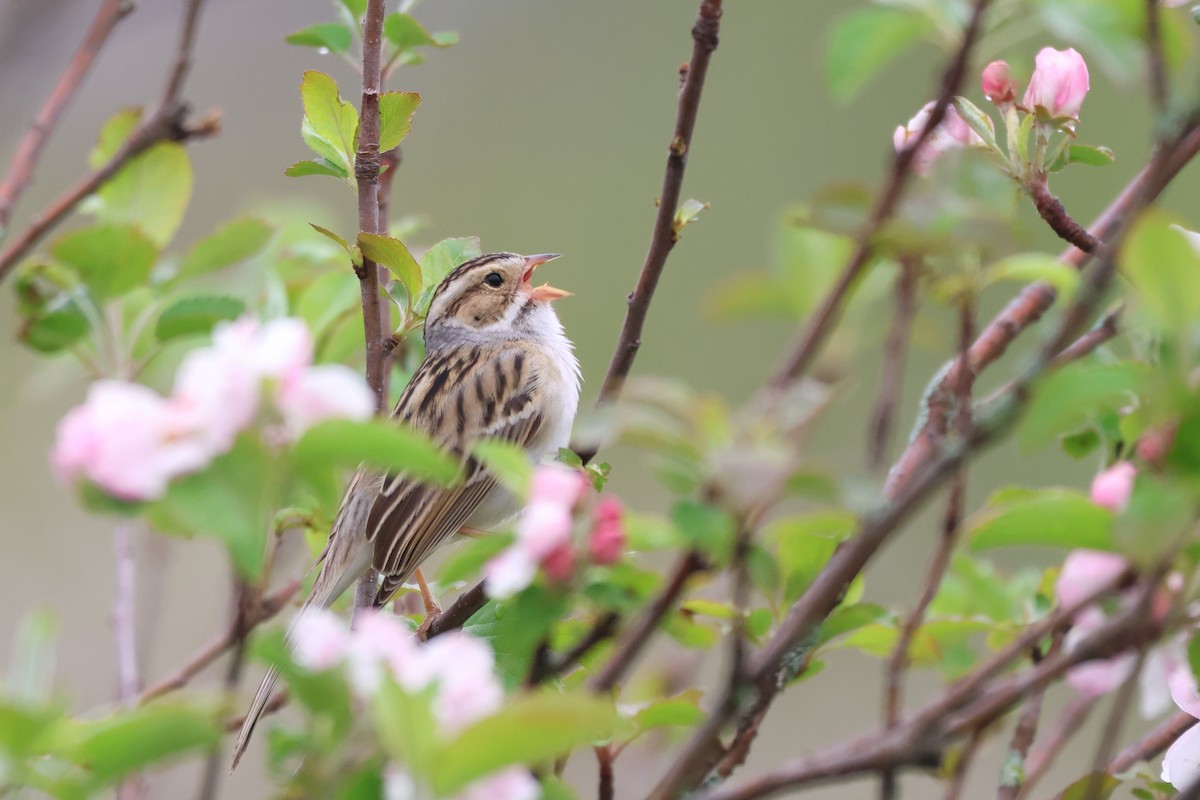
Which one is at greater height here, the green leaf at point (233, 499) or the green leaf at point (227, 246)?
the green leaf at point (233, 499)

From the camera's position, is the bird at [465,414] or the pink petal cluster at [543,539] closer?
the pink petal cluster at [543,539]

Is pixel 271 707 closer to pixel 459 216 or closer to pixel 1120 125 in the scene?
pixel 459 216

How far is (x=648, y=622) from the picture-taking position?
3.39ft

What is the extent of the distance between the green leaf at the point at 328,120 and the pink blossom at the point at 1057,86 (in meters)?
0.90

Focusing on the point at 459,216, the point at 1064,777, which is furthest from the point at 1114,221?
the point at 459,216

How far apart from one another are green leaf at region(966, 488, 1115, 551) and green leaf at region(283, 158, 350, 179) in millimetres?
1137

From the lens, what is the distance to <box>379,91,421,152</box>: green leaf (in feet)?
5.93

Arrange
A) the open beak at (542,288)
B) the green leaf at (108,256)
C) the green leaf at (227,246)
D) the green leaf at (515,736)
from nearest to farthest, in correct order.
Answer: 1. the green leaf at (515,736)
2. the green leaf at (108,256)
3. the green leaf at (227,246)
4. the open beak at (542,288)

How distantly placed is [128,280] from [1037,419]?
149cm

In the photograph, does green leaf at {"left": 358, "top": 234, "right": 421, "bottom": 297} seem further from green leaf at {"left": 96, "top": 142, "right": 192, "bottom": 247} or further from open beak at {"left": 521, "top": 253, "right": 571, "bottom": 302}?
open beak at {"left": 521, "top": 253, "right": 571, "bottom": 302}

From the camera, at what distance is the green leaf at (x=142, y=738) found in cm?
95

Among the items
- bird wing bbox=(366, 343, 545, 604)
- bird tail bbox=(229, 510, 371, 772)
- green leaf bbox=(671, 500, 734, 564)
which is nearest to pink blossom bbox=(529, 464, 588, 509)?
green leaf bbox=(671, 500, 734, 564)

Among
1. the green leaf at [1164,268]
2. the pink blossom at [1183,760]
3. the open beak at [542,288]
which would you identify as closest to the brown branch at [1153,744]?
the pink blossom at [1183,760]

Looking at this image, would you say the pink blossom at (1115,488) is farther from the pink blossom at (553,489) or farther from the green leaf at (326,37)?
the green leaf at (326,37)
